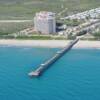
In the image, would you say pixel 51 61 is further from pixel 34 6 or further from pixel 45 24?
pixel 34 6

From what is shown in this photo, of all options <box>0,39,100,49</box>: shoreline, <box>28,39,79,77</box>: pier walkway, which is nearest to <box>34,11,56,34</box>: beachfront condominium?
<box>0,39,100,49</box>: shoreline

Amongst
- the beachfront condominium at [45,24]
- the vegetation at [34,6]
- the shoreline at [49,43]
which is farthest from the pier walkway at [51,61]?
the vegetation at [34,6]

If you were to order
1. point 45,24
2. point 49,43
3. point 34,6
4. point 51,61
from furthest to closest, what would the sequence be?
point 34,6 → point 45,24 → point 49,43 → point 51,61

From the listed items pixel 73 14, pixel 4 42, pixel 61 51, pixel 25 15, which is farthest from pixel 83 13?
pixel 61 51

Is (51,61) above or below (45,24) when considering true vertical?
below

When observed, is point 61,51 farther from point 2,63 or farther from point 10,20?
point 10,20

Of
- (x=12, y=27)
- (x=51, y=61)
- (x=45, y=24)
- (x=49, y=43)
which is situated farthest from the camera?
(x=12, y=27)

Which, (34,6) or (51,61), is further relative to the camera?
(34,6)

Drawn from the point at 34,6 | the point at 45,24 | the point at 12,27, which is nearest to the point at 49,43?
the point at 45,24
